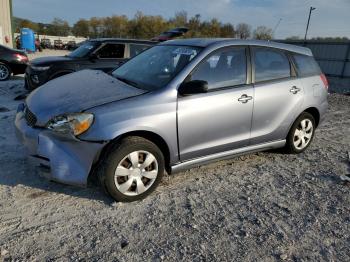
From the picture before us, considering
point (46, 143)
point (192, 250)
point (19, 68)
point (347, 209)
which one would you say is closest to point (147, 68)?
point (46, 143)

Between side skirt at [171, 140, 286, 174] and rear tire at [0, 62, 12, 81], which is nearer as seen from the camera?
side skirt at [171, 140, 286, 174]

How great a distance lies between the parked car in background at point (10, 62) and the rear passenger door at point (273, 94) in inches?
366

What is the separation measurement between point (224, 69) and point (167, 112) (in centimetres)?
105

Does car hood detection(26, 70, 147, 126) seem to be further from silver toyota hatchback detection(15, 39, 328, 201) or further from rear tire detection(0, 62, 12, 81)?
rear tire detection(0, 62, 12, 81)

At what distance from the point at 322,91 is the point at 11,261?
185 inches

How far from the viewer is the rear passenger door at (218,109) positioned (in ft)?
12.1

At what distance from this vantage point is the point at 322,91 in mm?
5137

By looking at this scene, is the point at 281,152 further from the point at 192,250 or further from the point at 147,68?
the point at 192,250

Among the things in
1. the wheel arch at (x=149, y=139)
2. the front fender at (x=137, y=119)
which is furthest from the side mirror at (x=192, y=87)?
the wheel arch at (x=149, y=139)

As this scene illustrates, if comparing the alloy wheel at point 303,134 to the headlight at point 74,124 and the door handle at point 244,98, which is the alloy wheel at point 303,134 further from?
the headlight at point 74,124

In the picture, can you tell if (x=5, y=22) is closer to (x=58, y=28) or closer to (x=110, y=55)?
(x=110, y=55)

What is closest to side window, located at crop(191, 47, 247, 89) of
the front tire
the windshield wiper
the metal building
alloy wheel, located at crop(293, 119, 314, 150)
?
the windshield wiper

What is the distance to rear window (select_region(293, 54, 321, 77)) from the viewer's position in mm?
4879

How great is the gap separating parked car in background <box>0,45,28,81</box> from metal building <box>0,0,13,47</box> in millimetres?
9108
